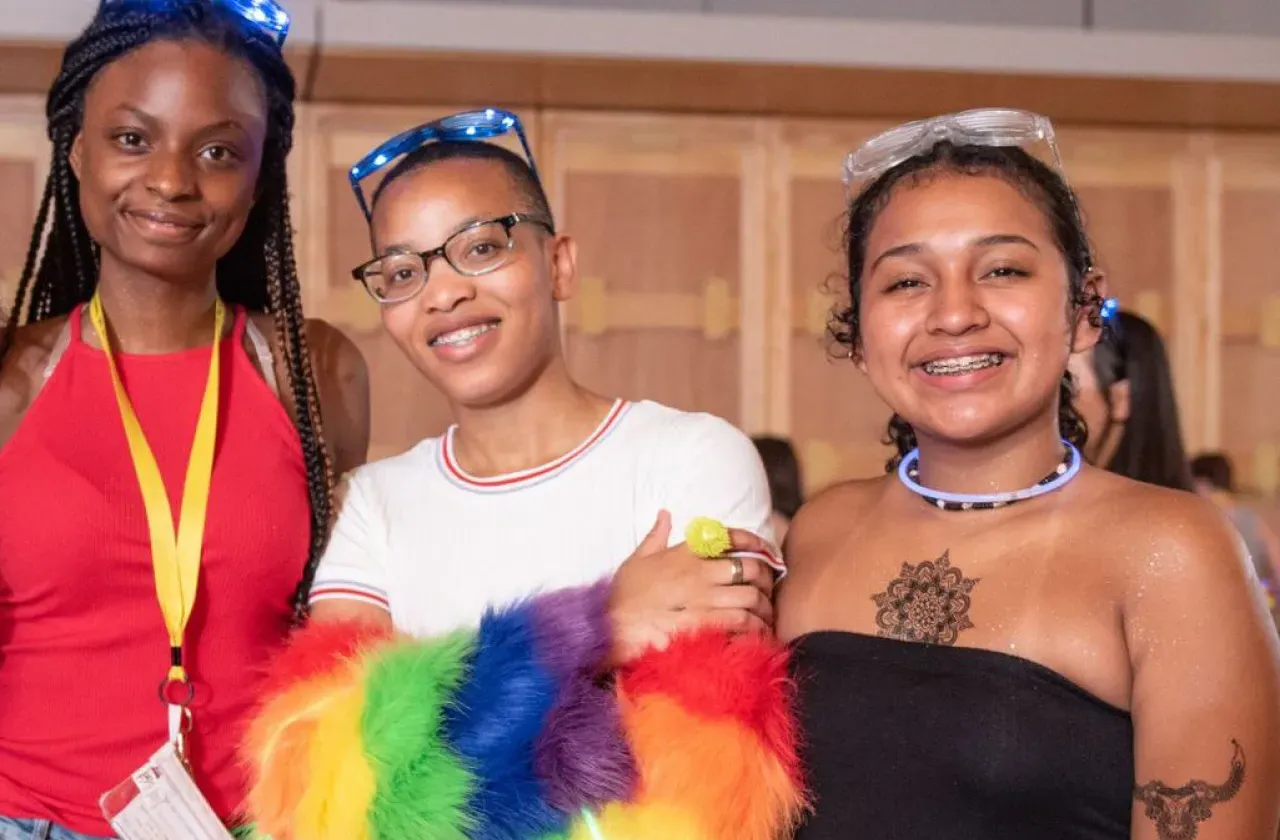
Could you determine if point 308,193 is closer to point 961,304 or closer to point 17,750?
point 17,750

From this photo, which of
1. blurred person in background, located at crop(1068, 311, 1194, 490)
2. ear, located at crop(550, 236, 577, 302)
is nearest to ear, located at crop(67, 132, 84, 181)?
ear, located at crop(550, 236, 577, 302)

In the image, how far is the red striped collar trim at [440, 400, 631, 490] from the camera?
70.6 inches

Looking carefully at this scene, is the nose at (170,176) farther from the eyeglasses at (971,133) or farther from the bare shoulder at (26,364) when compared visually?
the eyeglasses at (971,133)

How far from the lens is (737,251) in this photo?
5.09 m

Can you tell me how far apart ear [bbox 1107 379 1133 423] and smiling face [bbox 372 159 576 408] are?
123 centimetres

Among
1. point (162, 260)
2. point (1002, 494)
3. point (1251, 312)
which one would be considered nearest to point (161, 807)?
point (162, 260)

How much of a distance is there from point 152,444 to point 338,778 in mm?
629

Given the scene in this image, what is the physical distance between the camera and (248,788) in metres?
1.66

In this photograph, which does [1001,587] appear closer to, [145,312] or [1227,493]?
[145,312]

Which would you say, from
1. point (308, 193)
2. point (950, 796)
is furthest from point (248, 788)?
point (308, 193)

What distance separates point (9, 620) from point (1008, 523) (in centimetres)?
127

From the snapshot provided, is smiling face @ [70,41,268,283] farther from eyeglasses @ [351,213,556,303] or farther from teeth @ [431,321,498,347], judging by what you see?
teeth @ [431,321,498,347]

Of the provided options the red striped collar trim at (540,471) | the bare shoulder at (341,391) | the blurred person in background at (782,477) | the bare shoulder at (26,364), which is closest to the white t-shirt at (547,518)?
the red striped collar trim at (540,471)

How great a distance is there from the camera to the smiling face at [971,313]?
1.63 m
